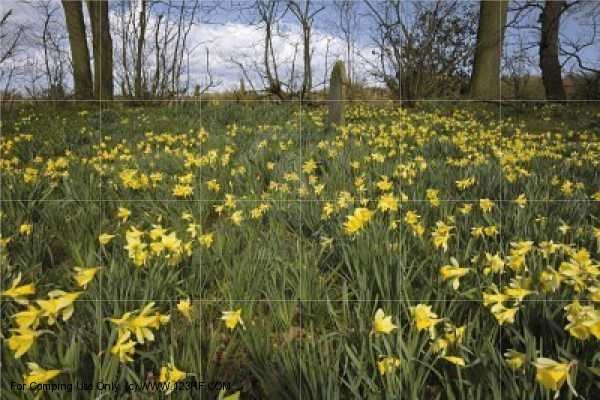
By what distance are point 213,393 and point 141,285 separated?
0.70 meters

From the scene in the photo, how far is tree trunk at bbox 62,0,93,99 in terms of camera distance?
31.4 feet

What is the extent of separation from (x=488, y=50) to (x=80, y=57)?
8578mm

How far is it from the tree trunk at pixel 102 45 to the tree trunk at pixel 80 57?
17.1 inches

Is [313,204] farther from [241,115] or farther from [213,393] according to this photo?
[241,115]

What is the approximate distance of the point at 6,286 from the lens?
1937 mm

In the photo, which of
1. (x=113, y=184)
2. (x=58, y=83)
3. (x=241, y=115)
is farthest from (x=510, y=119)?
(x=58, y=83)

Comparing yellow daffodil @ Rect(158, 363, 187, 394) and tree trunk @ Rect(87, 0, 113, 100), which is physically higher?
tree trunk @ Rect(87, 0, 113, 100)

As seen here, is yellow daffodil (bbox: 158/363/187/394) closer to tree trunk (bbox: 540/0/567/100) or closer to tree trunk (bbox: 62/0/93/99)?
tree trunk (bbox: 62/0/93/99)

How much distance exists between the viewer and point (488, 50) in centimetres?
888

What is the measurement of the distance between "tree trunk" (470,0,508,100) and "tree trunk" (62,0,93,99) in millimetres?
7855

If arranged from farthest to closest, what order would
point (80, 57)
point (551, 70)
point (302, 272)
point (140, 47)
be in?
1. point (551, 70)
2. point (80, 57)
3. point (140, 47)
4. point (302, 272)

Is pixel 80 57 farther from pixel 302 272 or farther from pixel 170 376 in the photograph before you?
pixel 170 376

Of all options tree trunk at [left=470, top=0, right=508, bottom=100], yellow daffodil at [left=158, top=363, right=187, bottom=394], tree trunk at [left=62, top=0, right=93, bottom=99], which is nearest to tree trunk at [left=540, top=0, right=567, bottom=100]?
tree trunk at [left=470, top=0, right=508, bottom=100]

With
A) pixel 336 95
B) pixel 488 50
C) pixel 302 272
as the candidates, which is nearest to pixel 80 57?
pixel 336 95
